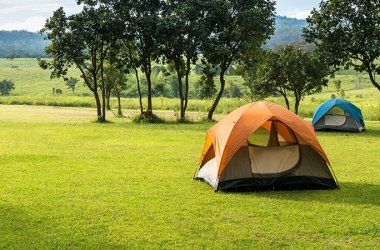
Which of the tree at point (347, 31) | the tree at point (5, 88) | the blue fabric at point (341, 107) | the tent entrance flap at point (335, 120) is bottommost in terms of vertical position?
the tent entrance flap at point (335, 120)

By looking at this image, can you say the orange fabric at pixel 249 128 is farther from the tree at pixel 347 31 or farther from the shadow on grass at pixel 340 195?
the tree at pixel 347 31

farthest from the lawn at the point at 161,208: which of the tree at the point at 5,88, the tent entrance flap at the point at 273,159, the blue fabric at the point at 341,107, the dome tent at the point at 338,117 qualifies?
the tree at the point at 5,88

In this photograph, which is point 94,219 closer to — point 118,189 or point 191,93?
point 118,189

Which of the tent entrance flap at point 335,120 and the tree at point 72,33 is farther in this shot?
the tree at point 72,33

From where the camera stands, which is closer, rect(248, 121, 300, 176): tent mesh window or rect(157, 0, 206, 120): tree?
rect(248, 121, 300, 176): tent mesh window

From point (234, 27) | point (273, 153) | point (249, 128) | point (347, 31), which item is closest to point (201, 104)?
→ point (234, 27)

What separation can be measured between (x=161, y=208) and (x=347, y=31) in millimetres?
25643

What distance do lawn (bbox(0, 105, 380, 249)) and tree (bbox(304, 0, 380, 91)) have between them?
1394 centimetres

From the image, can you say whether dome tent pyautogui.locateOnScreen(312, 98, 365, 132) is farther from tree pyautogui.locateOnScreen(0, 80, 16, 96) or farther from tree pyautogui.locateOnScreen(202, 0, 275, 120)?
tree pyautogui.locateOnScreen(0, 80, 16, 96)

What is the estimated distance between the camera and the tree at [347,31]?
32031 mm

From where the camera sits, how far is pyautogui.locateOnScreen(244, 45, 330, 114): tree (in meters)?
42.6

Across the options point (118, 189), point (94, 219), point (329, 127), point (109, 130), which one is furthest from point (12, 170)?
point (329, 127)

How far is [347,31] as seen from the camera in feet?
109

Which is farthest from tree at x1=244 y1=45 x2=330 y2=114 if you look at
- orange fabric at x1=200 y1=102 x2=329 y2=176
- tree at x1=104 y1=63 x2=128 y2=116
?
orange fabric at x1=200 y1=102 x2=329 y2=176
